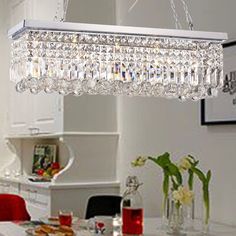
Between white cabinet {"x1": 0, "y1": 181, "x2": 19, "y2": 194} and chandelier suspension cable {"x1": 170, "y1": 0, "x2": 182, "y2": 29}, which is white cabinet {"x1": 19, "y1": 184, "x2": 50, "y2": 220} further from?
chandelier suspension cable {"x1": 170, "y1": 0, "x2": 182, "y2": 29}

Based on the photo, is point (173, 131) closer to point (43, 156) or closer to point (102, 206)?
point (102, 206)

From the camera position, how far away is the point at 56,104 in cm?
454

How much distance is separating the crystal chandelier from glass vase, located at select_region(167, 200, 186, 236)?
2.03 ft

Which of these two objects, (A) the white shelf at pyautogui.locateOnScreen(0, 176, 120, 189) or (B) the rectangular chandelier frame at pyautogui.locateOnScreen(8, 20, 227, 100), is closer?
(B) the rectangular chandelier frame at pyautogui.locateOnScreen(8, 20, 227, 100)

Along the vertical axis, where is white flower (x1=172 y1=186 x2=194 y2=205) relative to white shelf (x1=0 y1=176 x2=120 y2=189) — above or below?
above

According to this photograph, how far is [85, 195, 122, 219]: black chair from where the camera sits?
4016 millimetres

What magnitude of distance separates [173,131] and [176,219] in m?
1.05

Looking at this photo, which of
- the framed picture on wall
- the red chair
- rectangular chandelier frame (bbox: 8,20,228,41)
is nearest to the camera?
rectangular chandelier frame (bbox: 8,20,228,41)

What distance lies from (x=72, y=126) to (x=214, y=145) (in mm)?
1373

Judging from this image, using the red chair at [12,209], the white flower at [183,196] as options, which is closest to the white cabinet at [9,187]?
the red chair at [12,209]

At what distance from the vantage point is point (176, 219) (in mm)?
2938

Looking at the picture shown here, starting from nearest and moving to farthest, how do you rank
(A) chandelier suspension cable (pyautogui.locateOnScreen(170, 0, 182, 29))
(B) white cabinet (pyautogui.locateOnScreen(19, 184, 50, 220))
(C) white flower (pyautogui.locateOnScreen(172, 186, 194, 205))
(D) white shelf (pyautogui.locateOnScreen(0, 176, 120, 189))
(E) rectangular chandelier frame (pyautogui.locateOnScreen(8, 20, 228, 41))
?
(E) rectangular chandelier frame (pyautogui.locateOnScreen(8, 20, 228, 41)) → (C) white flower (pyautogui.locateOnScreen(172, 186, 194, 205)) → (A) chandelier suspension cable (pyautogui.locateOnScreen(170, 0, 182, 29)) → (D) white shelf (pyautogui.locateOnScreen(0, 176, 120, 189)) → (B) white cabinet (pyautogui.locateOnScreen(19, 184, 50, 220))

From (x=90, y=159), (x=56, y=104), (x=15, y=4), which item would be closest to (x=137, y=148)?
(x=90, y=159)

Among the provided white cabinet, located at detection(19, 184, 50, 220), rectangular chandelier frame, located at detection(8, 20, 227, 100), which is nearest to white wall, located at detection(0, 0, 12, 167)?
white cabinet, located at detection(19, 184, 50, 220)
